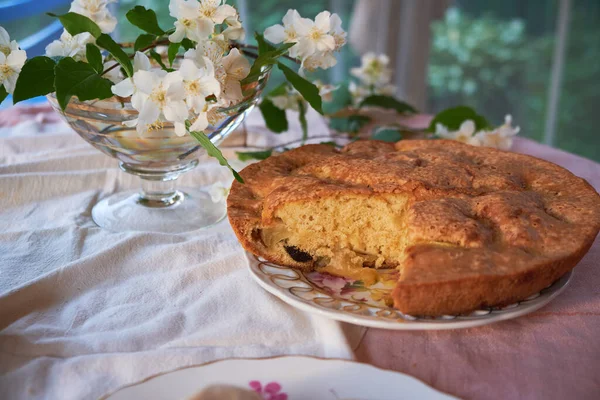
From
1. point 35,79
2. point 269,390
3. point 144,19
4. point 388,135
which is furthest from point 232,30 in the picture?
point 269,390

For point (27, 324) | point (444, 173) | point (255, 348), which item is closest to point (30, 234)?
point (27, 324)

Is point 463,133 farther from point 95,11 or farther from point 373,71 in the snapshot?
point 95,11

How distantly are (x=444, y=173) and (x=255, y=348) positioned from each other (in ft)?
2.00

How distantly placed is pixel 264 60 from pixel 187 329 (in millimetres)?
646

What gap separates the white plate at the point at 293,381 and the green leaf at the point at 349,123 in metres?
1.29

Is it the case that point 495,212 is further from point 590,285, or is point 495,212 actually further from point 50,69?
point 50,69

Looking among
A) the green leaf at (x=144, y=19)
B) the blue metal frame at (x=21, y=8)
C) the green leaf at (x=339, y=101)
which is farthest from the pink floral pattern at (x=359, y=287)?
the blue metal frame at (x=21, y=8)

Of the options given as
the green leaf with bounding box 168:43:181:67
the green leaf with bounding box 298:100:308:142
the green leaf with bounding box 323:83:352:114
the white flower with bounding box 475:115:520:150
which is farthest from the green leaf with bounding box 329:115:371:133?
the green leaf with bounding box 168:43:181:67

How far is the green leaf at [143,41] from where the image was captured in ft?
4.68

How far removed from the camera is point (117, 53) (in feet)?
4.12

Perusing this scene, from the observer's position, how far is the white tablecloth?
0.99m

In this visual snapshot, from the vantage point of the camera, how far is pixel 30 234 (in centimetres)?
141

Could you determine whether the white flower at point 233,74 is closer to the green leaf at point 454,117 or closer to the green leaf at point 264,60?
the green leaf at point 264,60

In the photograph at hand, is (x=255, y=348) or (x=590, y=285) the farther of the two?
(x=590, y=285)
